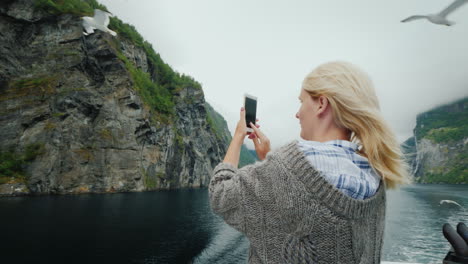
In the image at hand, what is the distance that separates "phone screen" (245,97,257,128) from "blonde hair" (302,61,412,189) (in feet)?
1.48

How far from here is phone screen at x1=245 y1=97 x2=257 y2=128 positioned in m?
1.60

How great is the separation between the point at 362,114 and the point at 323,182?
36 centimetres

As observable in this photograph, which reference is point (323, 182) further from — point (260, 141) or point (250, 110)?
point (250, 110)

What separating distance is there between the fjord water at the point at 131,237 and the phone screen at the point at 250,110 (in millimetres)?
14725

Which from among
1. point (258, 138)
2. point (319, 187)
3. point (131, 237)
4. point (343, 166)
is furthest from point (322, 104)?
point (131, 237)

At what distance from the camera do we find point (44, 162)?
3622 centimetres

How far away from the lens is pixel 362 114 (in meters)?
1.14

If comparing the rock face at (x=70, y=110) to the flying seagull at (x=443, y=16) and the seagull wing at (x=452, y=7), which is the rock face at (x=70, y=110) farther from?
the seagull wing at (x=452, y=7)

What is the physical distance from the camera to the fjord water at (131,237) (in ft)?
47.2

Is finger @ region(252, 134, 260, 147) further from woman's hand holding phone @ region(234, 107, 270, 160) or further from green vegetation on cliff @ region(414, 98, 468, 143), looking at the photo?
green vegetation on cliff @ region(414, 98, 468, 143)

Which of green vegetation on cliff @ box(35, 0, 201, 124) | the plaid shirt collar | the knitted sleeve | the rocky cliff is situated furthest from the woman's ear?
the rocky cliff

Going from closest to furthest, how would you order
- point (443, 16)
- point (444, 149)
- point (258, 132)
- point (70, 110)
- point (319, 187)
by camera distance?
point (319, 187) → point (258, 132) → point (443, 16) → point (70, 110) → point (444, 149)

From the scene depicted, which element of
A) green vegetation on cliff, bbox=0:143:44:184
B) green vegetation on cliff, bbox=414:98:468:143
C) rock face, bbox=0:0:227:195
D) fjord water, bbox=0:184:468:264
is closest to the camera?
fjord water, bbox=0:184:468:264

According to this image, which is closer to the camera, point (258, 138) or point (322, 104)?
point (322, 104)
